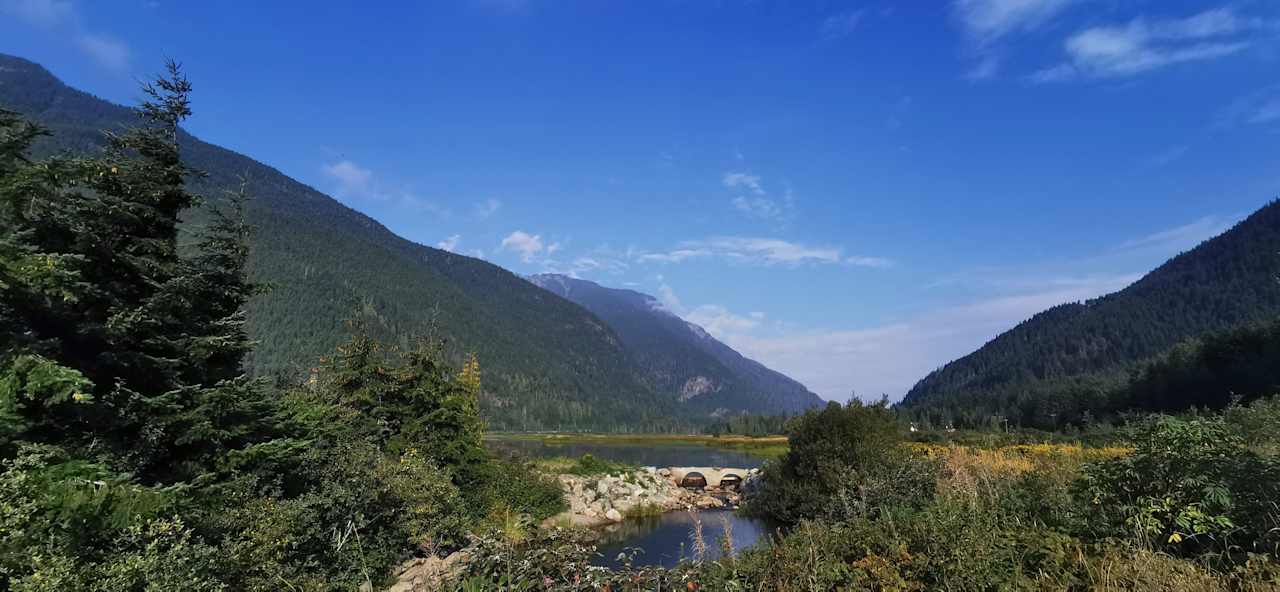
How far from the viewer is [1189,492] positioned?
6555 millimetres

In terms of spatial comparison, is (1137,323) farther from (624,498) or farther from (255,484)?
(255,484)

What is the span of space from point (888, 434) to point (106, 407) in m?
21.0

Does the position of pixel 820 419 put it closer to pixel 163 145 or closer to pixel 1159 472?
pixel 1159 472

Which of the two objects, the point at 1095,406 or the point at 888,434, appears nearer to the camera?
the point at 888,434

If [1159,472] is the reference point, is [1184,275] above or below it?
above

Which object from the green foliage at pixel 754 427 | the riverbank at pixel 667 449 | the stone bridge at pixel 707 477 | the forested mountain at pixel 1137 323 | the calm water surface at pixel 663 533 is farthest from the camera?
the green foliage at pixel 754 427

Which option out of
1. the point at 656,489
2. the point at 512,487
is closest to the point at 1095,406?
the point at 656,489

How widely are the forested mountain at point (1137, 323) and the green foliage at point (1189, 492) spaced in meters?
94.7

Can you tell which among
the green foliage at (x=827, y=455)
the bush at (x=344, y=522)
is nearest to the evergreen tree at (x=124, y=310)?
the bush at (x=344, y=522)

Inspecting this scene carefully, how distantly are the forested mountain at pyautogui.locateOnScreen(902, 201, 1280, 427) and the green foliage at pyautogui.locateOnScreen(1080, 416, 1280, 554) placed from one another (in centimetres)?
9469

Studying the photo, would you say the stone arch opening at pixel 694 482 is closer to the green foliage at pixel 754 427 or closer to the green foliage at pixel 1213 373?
the green foliage at pixel 1213 373

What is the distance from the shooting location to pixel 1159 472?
22.9 feet

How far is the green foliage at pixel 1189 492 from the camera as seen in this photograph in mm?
5922

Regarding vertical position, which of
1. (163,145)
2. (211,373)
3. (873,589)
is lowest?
(873,589)
